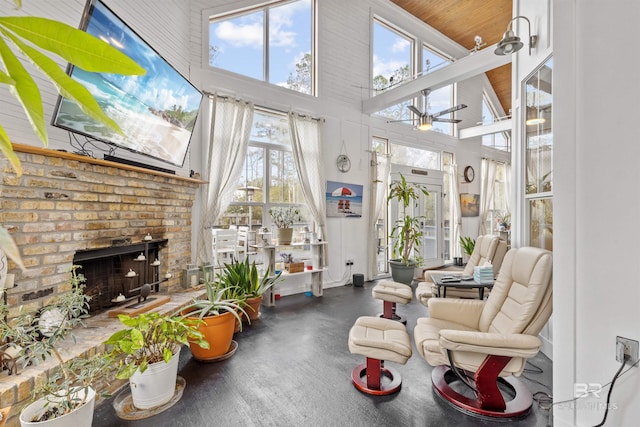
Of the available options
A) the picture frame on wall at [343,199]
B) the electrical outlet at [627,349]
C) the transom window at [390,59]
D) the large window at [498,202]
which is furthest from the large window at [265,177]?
the large window at [498,202]

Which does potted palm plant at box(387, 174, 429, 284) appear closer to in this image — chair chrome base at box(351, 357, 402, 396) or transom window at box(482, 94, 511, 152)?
chair chrome base at box(351, 357, 402, 396)

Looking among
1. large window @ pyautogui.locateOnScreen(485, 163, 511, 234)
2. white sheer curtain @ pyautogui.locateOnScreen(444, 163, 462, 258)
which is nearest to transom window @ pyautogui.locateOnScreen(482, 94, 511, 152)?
large window @ pyautogui.locateOnScreen(485, 163, 511, 234)

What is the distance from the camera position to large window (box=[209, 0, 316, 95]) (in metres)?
4.16

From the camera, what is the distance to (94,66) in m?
0.41

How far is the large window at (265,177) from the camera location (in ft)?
14.1

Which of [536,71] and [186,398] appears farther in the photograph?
[536,71]

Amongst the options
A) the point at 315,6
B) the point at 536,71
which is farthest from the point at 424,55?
the point at 536,71

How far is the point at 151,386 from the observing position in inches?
76.3

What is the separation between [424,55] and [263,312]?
6140 mm

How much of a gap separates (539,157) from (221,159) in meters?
3.54

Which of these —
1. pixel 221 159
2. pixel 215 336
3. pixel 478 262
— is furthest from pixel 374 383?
pixel 221 159

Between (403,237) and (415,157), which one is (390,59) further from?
(403,237)

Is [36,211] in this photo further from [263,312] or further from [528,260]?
[528,260]

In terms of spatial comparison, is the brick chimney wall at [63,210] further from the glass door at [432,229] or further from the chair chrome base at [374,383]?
the glass door at [432,229]
